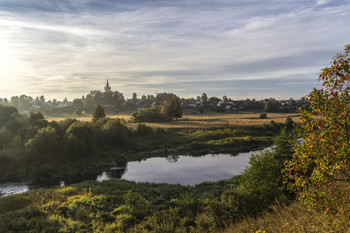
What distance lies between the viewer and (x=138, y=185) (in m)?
27.2

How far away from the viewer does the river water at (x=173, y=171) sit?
30859 millimetres

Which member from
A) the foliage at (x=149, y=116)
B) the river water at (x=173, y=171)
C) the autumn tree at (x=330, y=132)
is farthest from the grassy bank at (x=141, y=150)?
the autumn tree at (x=330, y=132)

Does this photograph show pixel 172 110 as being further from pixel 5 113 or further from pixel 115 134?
pixel 5 113

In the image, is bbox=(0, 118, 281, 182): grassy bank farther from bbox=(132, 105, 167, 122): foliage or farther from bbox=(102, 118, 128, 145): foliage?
bbox=(132, 105, 167, 122): foliage

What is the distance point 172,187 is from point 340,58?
2219 cm

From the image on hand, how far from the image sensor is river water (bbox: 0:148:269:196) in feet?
101

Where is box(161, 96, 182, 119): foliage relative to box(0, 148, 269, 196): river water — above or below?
above

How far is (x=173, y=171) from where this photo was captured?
36.3m

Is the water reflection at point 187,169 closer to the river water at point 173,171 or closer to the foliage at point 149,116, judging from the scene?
the river water at point 173,171

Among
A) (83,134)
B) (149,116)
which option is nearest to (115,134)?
(83,134)

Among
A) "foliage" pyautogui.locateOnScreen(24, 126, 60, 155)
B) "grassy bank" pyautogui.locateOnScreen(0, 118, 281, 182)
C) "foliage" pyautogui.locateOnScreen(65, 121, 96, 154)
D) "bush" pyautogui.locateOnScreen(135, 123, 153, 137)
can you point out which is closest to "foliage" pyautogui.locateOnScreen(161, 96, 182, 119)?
"grassy bank" pyautogui.locateOnScreen(0, 118, 281, 182)

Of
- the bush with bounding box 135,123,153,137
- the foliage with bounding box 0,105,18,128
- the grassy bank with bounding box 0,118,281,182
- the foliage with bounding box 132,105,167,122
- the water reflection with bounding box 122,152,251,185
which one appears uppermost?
the foliage with bounding box 0,105,18,128

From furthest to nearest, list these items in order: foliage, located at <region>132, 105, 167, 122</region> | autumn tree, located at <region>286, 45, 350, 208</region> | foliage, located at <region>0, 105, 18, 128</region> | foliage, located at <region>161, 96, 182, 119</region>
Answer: foliage, located at <region>161, 96, 182, 119</region>
foliage, located at <region>132, 105, 167, 122</region>
foliage, located at <region>0, 105, 18, 128</region>
autumn tree, located at <region>286, 45, 350, 208</region>

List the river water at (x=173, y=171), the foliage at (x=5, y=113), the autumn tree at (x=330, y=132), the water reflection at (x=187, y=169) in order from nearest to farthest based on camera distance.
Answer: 1. the autumn tree at (x=330, y=132)
2. the river water at (x=173, y=171)
3. the water reflection at (x=187, y=169)
4. the foliage at (x=5, y=113)
